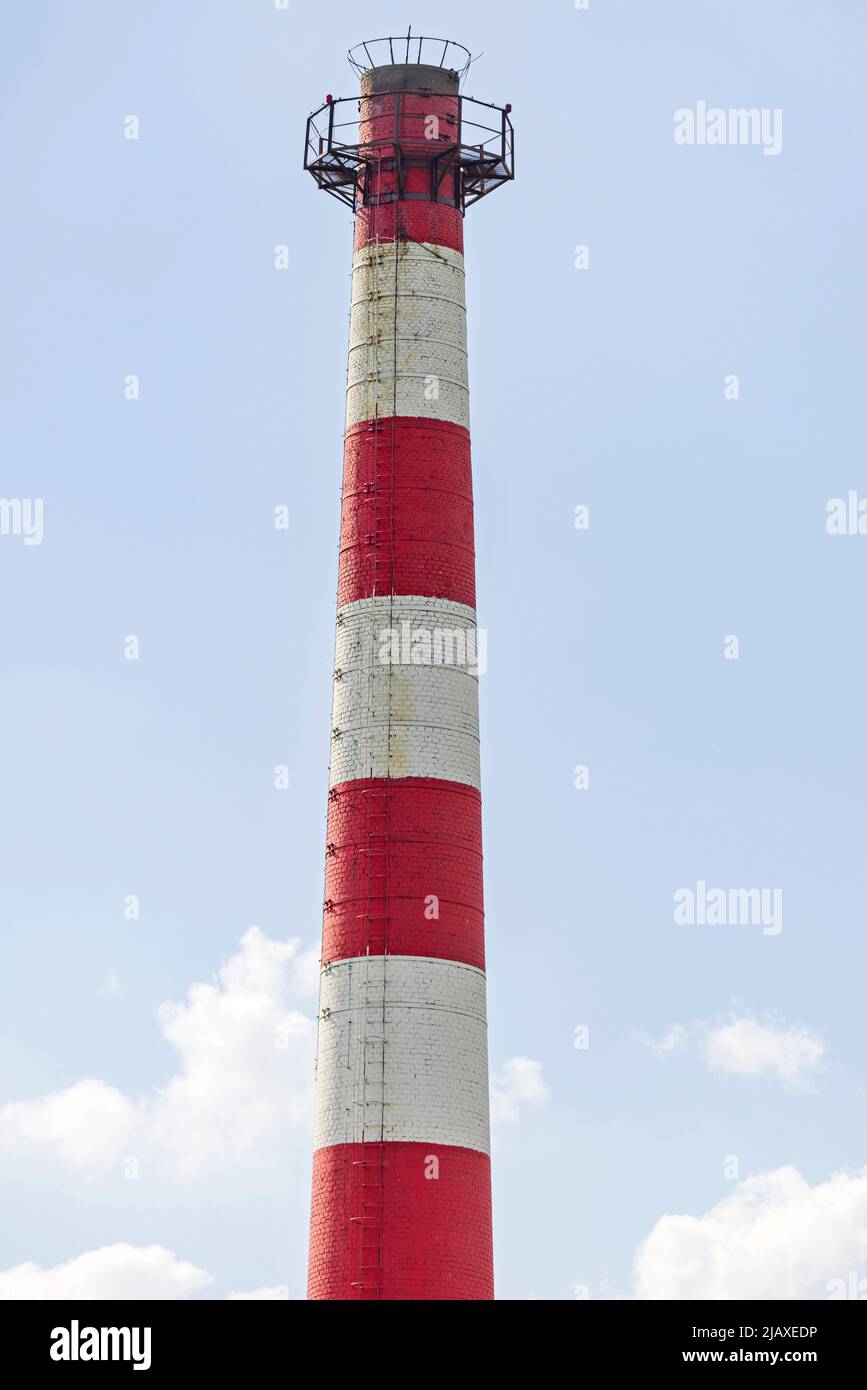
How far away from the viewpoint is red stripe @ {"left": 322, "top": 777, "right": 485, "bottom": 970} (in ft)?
170

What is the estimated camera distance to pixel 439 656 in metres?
53.6

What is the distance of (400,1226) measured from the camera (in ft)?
164

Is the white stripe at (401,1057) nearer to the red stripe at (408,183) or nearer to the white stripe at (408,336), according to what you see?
the white stripe at (408,336)

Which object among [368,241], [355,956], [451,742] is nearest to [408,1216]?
[355,956]

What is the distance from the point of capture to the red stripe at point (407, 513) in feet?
177

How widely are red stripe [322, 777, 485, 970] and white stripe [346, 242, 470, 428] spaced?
→ 7935 mm

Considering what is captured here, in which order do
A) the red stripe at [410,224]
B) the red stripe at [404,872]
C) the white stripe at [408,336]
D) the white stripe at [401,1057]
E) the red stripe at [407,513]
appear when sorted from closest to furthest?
the white stripe at [401,1057]
the red stripe at [404,872]
the red stripe at [407,513]
the white stripe at [408,336]
the red stripe at [410,224]

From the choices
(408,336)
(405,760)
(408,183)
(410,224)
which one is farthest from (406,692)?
(408,183)

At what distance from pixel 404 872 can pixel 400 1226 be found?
664 cm

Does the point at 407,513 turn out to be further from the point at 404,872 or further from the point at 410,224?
the point at 404,872

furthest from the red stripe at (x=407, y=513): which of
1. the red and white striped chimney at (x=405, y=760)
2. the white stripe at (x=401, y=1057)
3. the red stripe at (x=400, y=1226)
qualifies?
the red stripe at (x=400, y=1226)

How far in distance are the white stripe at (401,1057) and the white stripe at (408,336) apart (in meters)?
11.4
